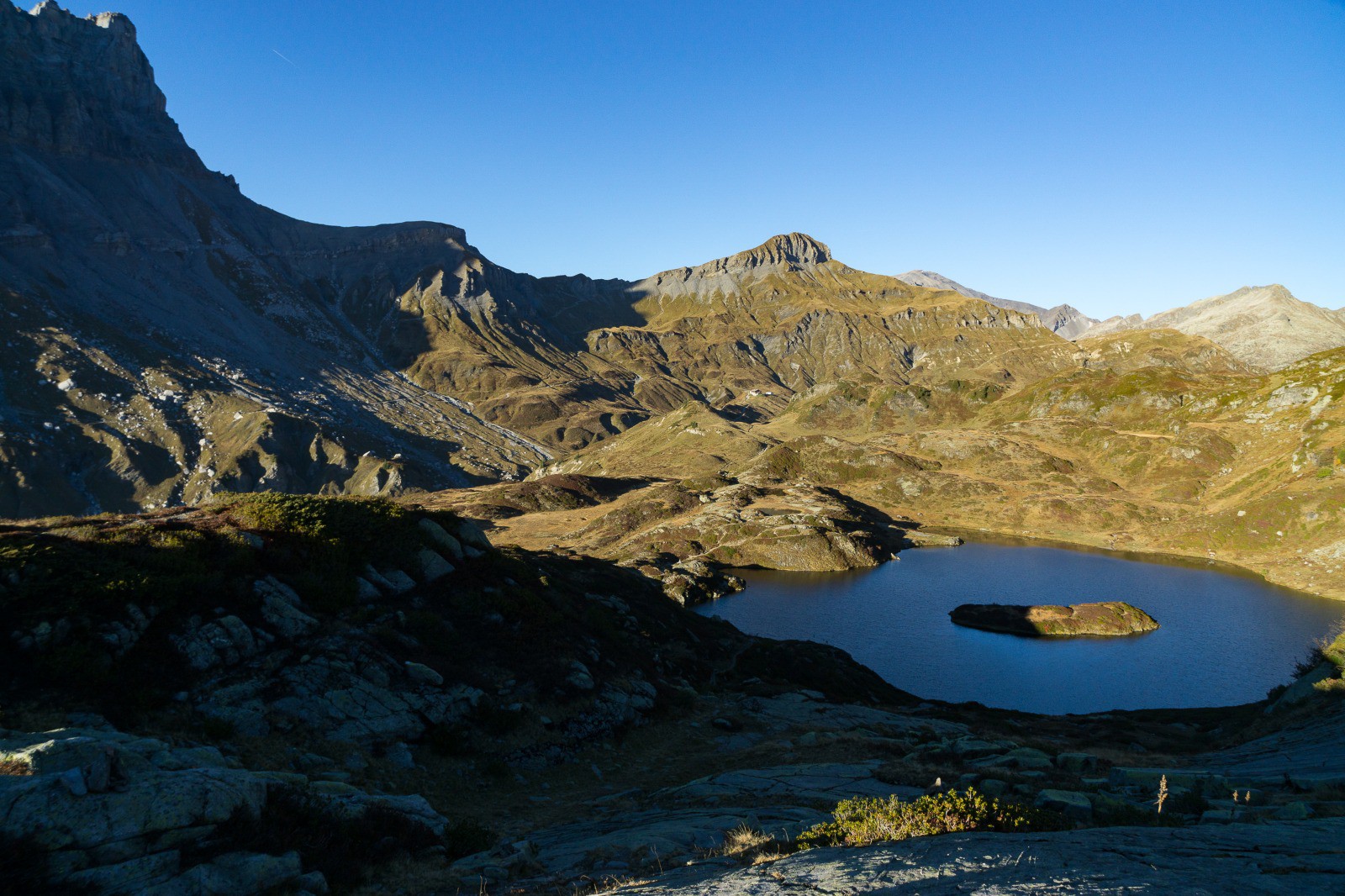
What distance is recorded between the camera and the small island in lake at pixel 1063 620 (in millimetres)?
87625

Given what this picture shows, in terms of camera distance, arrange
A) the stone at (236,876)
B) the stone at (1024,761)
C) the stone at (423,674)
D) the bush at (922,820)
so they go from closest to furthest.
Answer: the stone at (236,876) < the bush at (922,820) < the stone at (1024,761) < the stone at (423,674)

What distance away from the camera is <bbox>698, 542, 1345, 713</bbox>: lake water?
6862 cm

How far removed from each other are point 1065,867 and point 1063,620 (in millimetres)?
93758

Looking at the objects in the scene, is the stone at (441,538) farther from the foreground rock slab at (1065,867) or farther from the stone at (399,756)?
the foreground rock slab at (1065,867)

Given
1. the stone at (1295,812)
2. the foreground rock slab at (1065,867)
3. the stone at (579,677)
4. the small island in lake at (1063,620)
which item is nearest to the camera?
the foreground rock slab at (1065,867)

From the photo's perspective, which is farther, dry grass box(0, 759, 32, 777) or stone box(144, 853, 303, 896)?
dry grass box(0, 759, 32, 777)

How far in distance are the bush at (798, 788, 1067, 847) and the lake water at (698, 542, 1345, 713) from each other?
57.0m

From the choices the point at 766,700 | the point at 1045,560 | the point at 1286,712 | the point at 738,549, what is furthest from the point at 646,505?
the point at 1286,712

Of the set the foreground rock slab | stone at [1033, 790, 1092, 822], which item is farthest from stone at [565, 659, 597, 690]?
stone at [1033, 790, 1092, 822]

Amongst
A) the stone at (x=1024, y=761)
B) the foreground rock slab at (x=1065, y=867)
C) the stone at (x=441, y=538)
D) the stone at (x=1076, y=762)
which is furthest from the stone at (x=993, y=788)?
the stone at (x=441, y=538)

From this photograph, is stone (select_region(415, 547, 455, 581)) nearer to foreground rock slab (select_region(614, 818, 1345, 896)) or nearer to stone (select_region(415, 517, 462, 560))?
stone (select_region(415, 517, 462, 560))

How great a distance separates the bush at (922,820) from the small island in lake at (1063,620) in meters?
84.9

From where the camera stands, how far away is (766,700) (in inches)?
1564

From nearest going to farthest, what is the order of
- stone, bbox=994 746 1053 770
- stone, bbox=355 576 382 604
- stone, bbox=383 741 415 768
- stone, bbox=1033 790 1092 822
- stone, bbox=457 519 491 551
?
stone, bbox=1033 790 1092 822 < stone, bbox=383 741 415 768 < stone, bbox=994 746 1053 770 < stone, bbox=355 576 382 604 < stone, bbox=457 519 491 551
